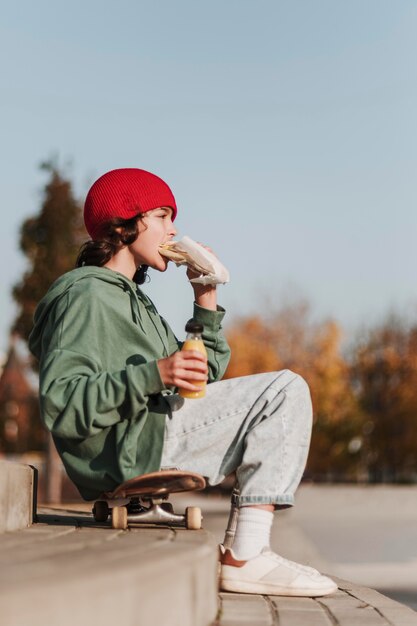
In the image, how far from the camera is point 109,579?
2.24m

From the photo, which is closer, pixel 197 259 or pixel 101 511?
pixel 197 259

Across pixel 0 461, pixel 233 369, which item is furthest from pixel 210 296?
pixel 233 369

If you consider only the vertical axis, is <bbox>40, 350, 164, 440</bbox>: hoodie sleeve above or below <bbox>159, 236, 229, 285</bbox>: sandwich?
below

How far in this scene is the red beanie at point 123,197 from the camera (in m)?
4.26

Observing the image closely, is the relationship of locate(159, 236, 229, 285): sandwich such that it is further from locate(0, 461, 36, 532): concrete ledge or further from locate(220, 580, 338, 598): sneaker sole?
locate(220, 580, 338, 598): sneaker sole

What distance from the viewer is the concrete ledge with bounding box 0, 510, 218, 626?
6.70 ft

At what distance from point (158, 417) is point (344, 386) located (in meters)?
45.9

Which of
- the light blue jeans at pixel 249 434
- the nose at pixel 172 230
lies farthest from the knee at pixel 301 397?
the nose at pixel 172 230

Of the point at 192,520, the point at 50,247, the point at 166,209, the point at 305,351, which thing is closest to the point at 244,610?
the point at 192,520

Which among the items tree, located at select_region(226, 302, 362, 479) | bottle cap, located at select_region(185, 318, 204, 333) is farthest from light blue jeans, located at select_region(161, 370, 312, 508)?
tree, located at select_region(226, 302, 362, 479)

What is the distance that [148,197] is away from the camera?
4.27 metres

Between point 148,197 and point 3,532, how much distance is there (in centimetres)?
141

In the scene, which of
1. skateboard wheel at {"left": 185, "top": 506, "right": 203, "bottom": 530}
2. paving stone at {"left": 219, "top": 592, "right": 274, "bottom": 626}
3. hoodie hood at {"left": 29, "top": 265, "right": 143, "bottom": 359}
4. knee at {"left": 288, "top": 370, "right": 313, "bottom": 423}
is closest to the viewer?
paving stone at {"left": 219, "top": 592, "right": 274, "bottom": 626}

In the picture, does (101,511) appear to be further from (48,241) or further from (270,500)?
(48,241)
